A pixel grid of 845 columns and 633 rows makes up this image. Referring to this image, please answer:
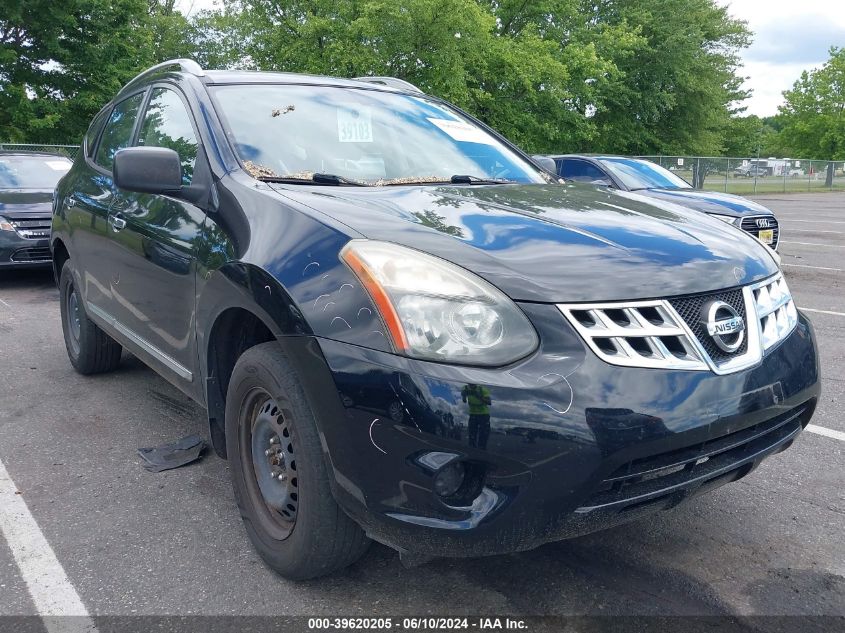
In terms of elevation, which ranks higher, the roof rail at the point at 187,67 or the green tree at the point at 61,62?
the green tree at the point at 61,62

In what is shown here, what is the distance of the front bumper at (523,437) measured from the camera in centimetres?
191

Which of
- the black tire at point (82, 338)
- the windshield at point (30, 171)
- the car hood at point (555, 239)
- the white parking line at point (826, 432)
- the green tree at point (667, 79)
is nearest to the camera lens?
the car hood at point (555, 239)

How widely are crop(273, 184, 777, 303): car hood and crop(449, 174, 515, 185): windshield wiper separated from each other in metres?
0.26

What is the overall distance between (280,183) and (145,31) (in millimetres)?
27679

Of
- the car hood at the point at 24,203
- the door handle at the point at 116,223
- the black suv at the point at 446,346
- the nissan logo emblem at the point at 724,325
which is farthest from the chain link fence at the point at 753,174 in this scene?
the nissan logo emblem at the point at 724,325

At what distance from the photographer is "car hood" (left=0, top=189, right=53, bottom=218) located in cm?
A: 892

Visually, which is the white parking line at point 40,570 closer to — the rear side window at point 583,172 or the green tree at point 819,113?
the rear side window at point 583,172

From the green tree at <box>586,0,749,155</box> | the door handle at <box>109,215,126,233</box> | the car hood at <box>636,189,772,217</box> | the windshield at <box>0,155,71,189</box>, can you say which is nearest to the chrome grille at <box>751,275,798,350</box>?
the door handle at <box>109,215,126,233</box>

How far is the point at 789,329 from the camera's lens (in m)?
2.51

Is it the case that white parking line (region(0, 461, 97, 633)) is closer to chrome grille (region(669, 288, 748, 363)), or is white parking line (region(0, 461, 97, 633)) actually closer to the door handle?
the door handle

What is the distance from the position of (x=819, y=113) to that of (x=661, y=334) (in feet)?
224

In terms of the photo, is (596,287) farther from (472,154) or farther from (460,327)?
(472,154)

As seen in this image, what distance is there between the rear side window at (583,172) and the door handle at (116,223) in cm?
770

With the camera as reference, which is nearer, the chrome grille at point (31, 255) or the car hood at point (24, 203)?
the chrome grille at point (31, 255)
